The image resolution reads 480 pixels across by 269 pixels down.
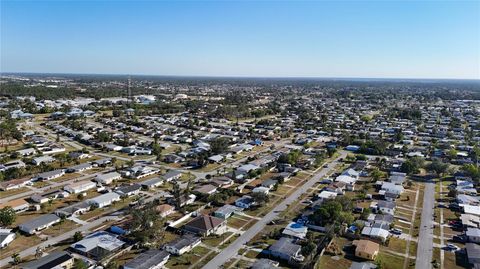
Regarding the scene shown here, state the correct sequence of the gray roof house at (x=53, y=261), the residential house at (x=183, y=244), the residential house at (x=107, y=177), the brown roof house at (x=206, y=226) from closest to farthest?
the gray roof house at (x=53, y=261), the residential house at (x=183, y=244), the brown roof house at (x=206, y=226), the residential house at (x=107, y=177)

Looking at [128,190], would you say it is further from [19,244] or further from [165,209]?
[19,244]

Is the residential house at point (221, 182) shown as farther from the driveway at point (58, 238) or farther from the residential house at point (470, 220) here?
the residential house at point (470, 220)

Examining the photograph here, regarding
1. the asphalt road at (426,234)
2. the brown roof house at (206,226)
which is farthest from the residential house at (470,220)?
the brown roof house at (206,226)

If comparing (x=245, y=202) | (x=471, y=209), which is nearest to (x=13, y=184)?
(x=245, y=202)

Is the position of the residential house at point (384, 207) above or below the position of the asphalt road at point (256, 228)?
above

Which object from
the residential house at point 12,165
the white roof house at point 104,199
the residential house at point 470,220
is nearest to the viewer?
the residential house at point 470,220

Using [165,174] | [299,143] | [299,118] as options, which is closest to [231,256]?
[165,174]
